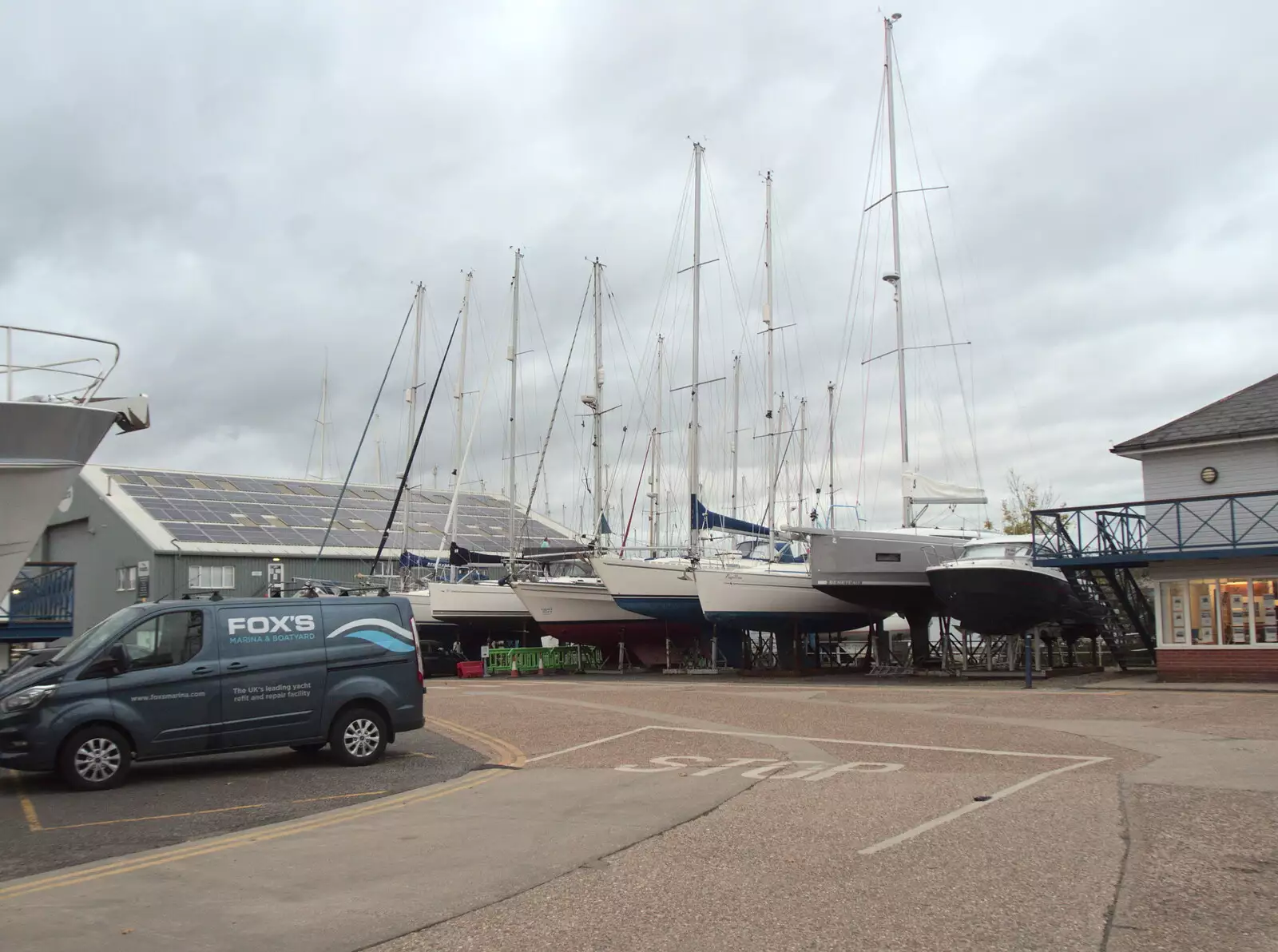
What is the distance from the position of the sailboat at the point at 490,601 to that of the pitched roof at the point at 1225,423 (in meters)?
19.6

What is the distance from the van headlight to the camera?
1050 cm

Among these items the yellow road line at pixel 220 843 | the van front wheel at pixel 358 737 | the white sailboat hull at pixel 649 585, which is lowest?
the yellow road line at pixel 220 843

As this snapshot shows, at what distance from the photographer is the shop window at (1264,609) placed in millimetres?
21562

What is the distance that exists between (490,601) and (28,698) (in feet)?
86.7

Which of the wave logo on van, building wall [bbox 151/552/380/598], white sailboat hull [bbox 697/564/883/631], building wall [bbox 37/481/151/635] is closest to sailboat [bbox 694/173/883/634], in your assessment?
white sailboat hull [bbox 697/564/883/631]

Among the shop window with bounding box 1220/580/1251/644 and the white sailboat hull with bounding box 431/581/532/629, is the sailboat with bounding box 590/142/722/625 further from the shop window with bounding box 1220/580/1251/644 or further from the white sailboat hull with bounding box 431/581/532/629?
the shop window with bounding box 1220/580/1251/644

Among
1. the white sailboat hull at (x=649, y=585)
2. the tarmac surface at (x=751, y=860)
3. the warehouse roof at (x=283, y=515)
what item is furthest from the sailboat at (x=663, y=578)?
the tarmac surface at (x=751, y=860)

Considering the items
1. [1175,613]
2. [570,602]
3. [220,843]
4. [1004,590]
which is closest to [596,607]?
[570,602]

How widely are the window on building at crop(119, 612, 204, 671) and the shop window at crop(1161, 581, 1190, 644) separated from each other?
64.1ft

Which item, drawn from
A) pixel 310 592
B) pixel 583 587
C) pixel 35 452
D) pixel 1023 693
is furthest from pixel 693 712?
pixel 583 587

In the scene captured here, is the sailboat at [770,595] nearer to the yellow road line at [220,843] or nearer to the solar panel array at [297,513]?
the solar panel array at [297,513]

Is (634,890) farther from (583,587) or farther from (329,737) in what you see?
(583,587)

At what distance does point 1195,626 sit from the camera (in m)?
22.5

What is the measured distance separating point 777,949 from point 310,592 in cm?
1781
